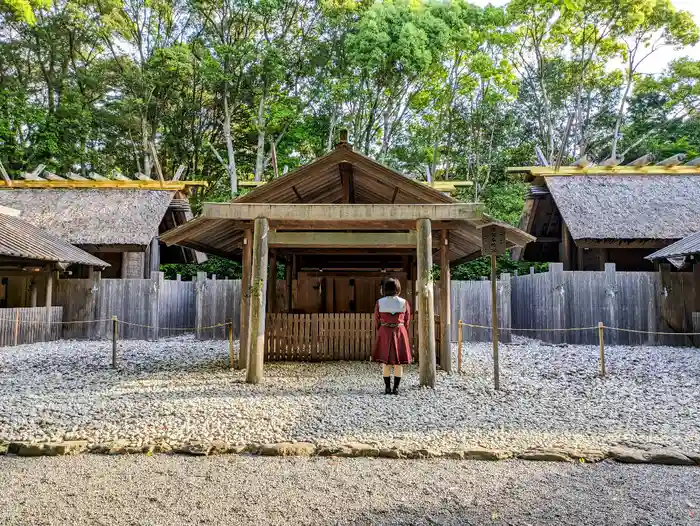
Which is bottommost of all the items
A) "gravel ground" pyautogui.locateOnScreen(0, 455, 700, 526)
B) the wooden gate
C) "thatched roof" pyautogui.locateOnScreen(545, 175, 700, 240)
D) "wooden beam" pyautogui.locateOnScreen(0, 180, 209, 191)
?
"gravel ground" pyautogui.locateOnScreen(0, 455, 700, 526)

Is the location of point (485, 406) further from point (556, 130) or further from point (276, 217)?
point (556, 130)

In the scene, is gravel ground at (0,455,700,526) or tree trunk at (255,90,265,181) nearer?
gravel ground at (0,455,700,526)

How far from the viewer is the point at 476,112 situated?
2725cm

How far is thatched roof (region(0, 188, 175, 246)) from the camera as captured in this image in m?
15.0

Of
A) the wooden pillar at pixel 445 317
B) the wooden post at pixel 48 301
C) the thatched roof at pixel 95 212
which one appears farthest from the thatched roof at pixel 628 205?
the wooden post at pixel 48 301

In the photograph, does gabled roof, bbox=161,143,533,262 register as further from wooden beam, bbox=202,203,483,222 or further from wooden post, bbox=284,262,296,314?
wooden post, bbox=284,262,296,314

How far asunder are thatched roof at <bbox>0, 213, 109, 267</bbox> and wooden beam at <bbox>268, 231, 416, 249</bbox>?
700 centimetres

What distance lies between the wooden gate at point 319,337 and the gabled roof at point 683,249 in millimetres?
6931

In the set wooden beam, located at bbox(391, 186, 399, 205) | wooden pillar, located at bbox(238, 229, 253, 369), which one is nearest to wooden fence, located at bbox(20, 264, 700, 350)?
wooden pillar, located at bbox(238, 229, 253, 369)

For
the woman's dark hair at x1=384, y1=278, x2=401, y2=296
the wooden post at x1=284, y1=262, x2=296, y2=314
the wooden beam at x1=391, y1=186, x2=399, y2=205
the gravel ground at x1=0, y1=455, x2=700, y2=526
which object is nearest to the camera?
the gravel ground at x1=0, y1=455, x2=700, y2=526

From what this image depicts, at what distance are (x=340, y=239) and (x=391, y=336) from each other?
2.27 m

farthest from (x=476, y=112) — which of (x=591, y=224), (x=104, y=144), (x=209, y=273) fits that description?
(x=104, y=144)

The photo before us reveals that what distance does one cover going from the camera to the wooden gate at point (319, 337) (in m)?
9.37

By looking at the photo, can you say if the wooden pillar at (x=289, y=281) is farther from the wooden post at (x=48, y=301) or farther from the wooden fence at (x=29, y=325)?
the wooden fence at (x=29, y=325)
